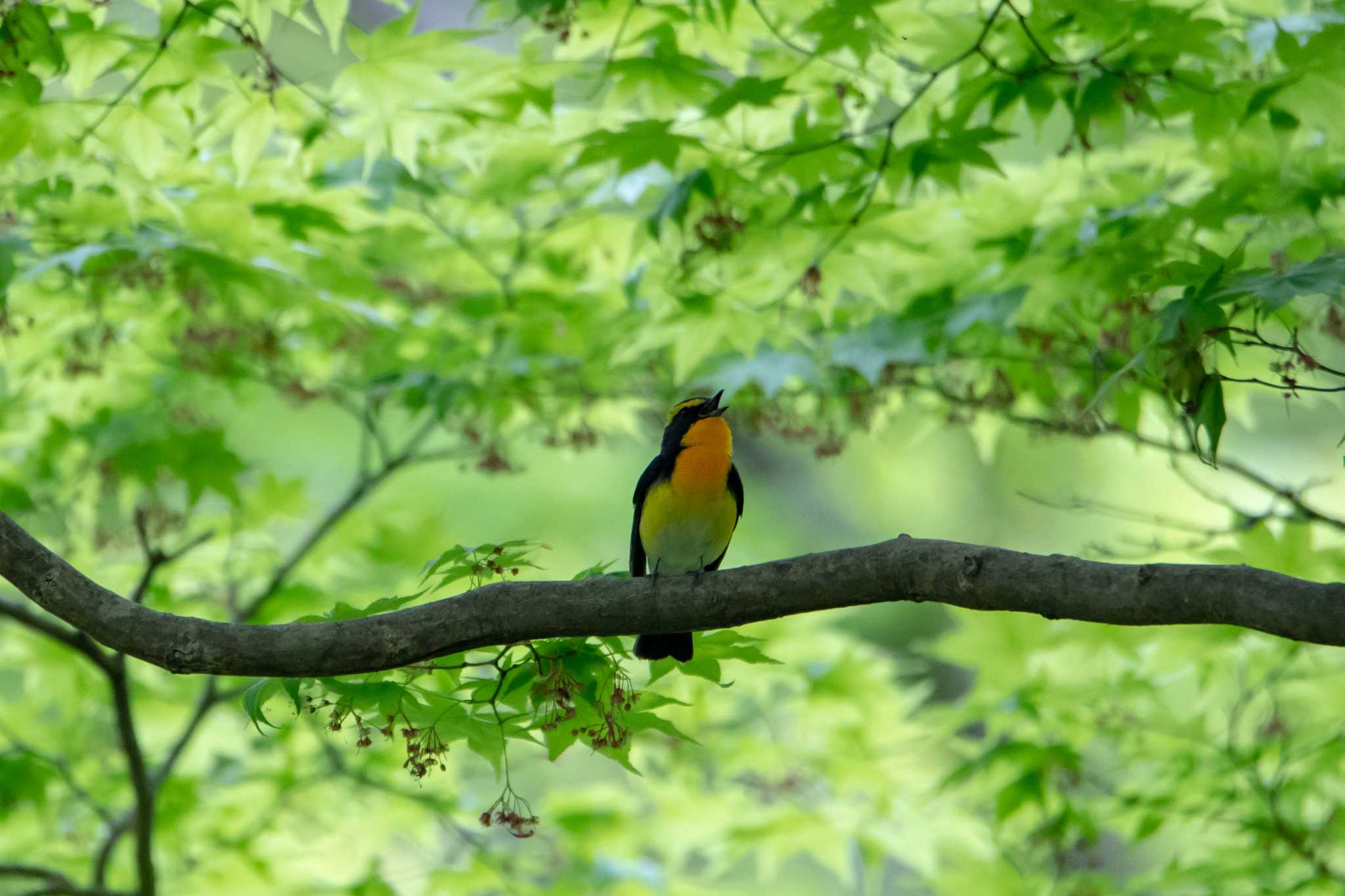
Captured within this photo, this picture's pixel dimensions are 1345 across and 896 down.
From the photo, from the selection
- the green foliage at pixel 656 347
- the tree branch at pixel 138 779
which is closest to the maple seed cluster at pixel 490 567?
the green foliage at pixel 656 347

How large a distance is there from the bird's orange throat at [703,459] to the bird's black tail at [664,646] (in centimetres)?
49

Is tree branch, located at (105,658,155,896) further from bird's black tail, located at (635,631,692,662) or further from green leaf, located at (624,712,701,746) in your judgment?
green leaf, located at (624,712,701,746)

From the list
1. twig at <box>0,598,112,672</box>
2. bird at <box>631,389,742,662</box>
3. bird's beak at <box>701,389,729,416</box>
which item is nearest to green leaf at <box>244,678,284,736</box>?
twig at <box>0,598,112,672</box>

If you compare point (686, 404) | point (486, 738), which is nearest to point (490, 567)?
point (486, 738)

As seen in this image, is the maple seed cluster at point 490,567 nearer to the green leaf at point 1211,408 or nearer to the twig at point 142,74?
the green leaf at point 1211,408

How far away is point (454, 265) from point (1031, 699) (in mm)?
2670

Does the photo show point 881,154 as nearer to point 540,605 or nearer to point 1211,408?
point 1211,408

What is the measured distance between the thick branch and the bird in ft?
4.60

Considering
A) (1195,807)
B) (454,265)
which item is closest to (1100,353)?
(1195,807)

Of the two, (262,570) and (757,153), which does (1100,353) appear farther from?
(262,570)

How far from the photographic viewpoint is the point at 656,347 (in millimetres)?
3951

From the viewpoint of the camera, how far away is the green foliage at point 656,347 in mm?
2947

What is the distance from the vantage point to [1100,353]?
3312 millimetres

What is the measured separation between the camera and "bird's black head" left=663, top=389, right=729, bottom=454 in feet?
12.0
